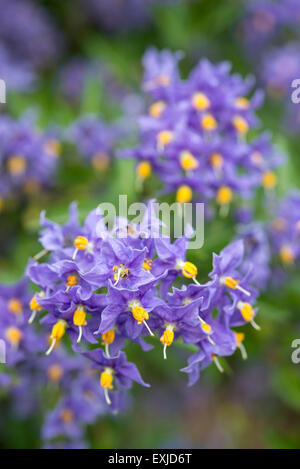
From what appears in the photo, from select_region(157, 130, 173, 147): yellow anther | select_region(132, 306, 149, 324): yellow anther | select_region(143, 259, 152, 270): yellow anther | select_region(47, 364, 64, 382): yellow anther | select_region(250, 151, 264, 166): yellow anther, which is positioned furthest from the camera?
select_region(47, 364, 64, 382): yellow anther

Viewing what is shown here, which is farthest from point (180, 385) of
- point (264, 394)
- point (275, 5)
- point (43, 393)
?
point (275, 5)

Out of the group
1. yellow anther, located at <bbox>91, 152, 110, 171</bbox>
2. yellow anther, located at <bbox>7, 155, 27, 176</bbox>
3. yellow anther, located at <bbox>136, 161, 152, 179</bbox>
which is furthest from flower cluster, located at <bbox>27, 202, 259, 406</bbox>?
yellow anther, located at <bbox>91, 152, 110, 171</bbox>

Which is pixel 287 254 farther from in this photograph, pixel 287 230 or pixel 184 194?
pixel 184 194

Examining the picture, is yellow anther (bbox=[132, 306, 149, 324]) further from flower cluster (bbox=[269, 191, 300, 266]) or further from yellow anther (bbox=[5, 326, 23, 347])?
flower cluster (bbox=[269, 191, 300, 266])

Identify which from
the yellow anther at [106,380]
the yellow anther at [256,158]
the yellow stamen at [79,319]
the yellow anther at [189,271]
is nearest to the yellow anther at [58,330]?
the yellow stamen at [79,319]

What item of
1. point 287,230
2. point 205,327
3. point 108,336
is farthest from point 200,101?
point 108,336

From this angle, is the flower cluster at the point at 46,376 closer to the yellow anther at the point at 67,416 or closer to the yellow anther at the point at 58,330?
the yellow anther at the point at 67,416
